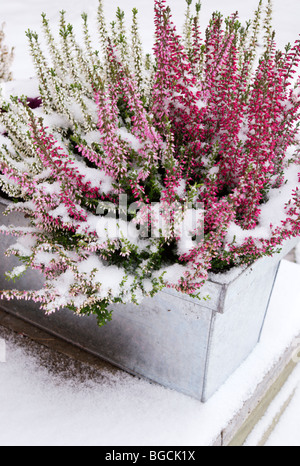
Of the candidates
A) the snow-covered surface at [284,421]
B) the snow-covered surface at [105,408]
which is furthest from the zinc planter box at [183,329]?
the snow-covered surface at [284,421]

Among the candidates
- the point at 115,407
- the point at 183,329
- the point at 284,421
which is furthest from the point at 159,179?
the point at 284,421

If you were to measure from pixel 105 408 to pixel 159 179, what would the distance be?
2.16ft

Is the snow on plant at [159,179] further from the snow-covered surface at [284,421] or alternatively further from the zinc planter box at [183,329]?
the snow-covered surface at [284,421]

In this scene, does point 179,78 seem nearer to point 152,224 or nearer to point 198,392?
point 152,224

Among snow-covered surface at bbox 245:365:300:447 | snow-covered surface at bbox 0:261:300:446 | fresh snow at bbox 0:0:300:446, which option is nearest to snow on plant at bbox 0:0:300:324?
fresh snow at bbox 0:0:300:446

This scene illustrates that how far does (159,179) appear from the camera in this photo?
96 cm

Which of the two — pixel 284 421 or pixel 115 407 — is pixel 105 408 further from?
pixel 284 421

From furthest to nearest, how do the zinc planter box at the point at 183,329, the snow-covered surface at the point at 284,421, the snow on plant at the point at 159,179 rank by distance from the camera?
the snow-covered surface at the point at 284,421
the zinc planter box at the point at 183,329
the snow on plant at the point at 159,179

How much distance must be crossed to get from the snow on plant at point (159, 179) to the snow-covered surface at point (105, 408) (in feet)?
1.05

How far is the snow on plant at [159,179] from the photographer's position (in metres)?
0.83

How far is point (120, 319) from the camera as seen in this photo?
3.64ft

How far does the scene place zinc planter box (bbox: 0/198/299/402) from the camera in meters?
0.96

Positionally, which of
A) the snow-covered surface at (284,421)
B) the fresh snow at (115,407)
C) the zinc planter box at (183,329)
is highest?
the zinc planter box at (183,329)

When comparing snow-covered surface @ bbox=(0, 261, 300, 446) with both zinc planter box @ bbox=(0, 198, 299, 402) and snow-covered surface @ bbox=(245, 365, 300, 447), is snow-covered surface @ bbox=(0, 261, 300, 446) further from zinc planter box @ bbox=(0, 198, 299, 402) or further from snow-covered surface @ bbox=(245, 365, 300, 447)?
snow-covered surface @ bbox=(245, 365, 300, 447)
